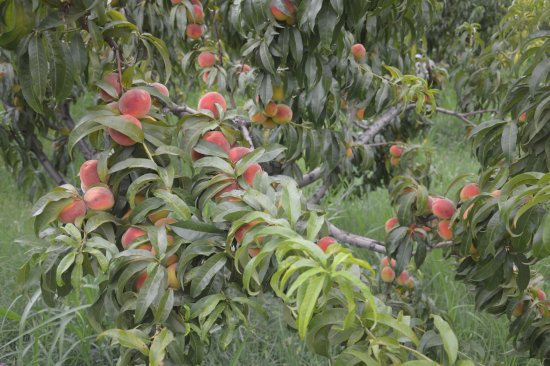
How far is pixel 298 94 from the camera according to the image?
1448 millimetres

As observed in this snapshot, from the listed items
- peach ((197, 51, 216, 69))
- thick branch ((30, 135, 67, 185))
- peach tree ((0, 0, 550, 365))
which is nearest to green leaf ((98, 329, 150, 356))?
peach tree ((0, 0, 550, 365))

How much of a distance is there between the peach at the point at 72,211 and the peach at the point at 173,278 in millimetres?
141

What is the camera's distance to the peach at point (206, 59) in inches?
68.2

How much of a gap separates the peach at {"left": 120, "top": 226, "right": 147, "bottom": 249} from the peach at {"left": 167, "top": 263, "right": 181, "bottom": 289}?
6 cm

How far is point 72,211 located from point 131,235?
90 mm

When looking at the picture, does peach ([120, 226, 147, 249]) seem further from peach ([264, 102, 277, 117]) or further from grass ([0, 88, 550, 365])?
peach ([264, 102, 277, 117])

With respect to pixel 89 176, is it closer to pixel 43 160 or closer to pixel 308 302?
pixel 308 302

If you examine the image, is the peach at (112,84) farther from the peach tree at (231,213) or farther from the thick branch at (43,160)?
the thick branch at (43,160)

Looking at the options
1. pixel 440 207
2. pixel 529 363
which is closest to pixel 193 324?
pixel 440 207

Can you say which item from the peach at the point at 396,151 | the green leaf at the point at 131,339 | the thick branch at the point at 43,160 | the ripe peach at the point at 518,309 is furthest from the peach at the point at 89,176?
the thick branch at the point at 43,160

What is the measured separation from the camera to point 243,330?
198cm

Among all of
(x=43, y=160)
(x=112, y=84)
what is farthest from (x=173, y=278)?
(x=43, y=160)

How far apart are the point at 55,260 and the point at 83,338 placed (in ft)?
3.80

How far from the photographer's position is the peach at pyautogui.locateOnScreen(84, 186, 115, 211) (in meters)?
0.72
